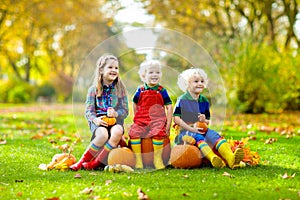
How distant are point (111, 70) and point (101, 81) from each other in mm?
202

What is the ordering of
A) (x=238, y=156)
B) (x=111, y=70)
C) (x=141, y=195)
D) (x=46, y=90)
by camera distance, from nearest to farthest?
(x=141, y=195) < (x=238, y=156) < (x=111, y=70) < (x=46, y=90)

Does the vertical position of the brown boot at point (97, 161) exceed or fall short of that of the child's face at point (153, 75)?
it falls short

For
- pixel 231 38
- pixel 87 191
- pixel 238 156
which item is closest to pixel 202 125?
pixel 238 156

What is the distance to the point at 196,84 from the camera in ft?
18.6

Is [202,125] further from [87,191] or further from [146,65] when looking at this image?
[87,191]

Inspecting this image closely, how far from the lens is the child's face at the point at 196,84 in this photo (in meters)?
5.66

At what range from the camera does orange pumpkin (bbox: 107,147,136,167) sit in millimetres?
5379

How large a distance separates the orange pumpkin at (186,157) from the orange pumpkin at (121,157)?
0.46m

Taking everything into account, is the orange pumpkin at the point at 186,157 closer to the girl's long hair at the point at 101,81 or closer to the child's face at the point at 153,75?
the child's face at the point at 153,75

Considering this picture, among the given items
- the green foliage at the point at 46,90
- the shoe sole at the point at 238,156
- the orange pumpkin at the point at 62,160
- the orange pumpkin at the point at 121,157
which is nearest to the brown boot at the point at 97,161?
the orange pumpkin at the point at 121,157

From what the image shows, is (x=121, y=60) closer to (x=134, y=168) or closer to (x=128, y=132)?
(x=128, y=132)

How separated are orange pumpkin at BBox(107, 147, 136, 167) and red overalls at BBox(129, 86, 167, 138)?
0.20m

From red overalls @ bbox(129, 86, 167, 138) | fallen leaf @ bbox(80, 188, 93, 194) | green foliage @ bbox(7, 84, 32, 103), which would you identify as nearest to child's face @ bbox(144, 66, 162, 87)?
red overalls @ bbox(129, 86, 167, 138)

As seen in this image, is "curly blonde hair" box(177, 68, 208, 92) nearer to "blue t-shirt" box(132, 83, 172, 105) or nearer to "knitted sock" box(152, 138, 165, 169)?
"blue t-shirt" box(132, 83, 172, 105)
